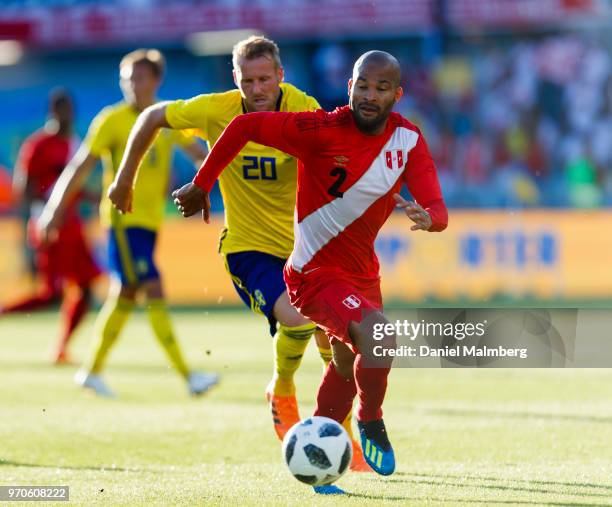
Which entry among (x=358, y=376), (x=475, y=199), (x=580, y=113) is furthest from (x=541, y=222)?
(x=358, y=376)

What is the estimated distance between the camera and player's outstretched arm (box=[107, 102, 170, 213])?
667 centimetres

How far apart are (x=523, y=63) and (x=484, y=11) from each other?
4.30ft

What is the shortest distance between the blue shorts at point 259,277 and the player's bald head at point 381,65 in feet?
4.86

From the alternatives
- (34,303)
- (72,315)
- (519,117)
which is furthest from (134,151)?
(519,117)

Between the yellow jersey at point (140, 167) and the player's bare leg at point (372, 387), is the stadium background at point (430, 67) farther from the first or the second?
the player's bare leg at point (372, 387)

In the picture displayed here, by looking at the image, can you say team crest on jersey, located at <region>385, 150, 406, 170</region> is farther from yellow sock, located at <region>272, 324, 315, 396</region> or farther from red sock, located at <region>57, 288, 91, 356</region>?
red sock, located at <region>57, 288, 91, 356</region>

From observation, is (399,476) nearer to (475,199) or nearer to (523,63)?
(475,199)

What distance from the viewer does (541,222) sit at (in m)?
18.2

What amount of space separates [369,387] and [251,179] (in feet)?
4.94

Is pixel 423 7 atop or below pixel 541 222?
atop

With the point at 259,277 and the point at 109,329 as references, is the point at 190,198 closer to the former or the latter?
the point at 259,277

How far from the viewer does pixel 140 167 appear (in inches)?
400

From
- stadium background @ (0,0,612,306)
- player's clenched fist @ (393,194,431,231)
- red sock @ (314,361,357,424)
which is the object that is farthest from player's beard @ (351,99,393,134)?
stadium background @ (0,0,612,306)

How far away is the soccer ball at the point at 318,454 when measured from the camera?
5.50m
